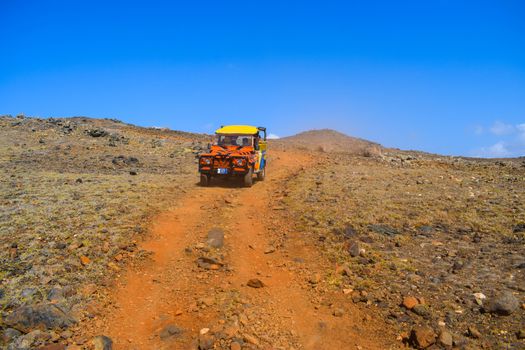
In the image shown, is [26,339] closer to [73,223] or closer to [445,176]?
[73,223]

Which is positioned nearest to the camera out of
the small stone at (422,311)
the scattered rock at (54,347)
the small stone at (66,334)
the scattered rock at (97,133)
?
the scattered rock at (54,347)

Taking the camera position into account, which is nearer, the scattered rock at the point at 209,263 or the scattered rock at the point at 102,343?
the scattered rock at the point at 102,343

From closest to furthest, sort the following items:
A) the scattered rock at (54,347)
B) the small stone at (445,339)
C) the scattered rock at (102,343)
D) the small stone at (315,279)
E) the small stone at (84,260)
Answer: the small stone at (445,339)
the scattered rock at (54,347)
the scattered rock at (102,343)
the small stone at (315,279)
the small stone at (84,260)

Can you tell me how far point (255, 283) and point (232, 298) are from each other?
2.23ft

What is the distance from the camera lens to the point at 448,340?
206 inches

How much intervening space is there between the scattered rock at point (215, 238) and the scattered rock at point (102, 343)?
3690 mm

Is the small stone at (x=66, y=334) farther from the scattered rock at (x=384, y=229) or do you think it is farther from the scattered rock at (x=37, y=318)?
the scattered rock at (x=384, y=229)

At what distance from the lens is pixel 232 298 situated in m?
6.68

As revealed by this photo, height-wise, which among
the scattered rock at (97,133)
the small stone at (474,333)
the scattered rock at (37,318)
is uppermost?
the scattered rock at (97,133)

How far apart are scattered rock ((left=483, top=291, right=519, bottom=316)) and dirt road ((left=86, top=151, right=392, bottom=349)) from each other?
1.67 m

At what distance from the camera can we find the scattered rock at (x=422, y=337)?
208 inches

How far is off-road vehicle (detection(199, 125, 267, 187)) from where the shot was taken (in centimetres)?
1588

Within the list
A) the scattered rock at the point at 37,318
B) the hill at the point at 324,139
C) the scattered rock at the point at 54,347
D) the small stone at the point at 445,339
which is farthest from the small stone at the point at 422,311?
the hill at the point at 324,139

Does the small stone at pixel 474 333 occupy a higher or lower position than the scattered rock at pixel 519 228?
lower
